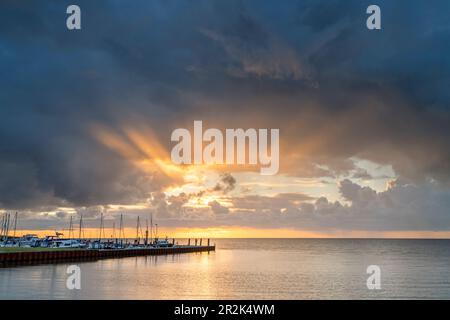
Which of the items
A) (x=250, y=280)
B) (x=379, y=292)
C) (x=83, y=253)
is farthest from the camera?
(x=83, y=253)

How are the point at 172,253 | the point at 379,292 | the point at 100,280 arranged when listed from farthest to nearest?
the point at 172,253 → the point at 100,280 → the point at 379,292
